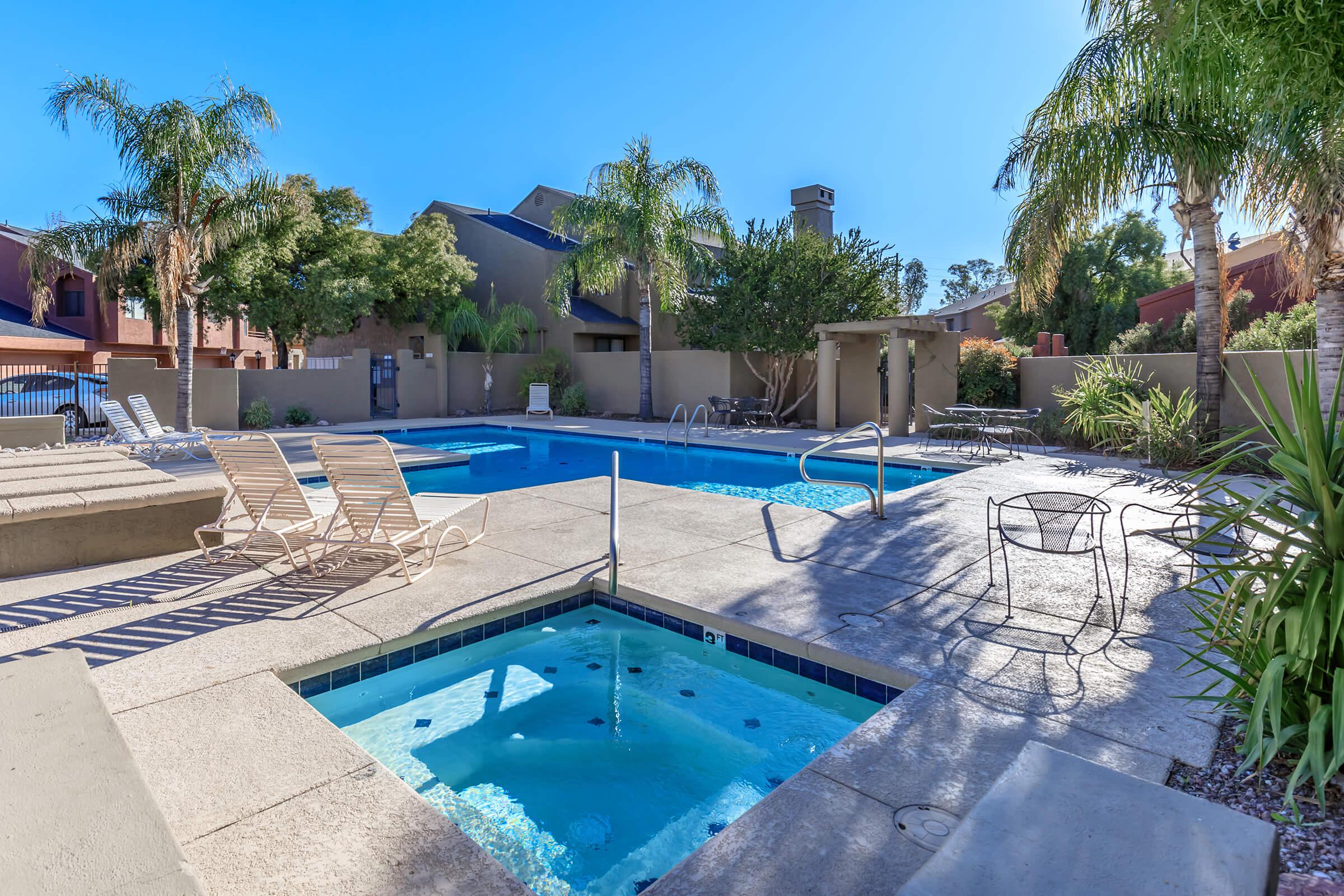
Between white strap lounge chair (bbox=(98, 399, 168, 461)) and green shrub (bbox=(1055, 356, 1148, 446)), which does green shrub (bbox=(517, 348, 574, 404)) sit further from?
green shrub (bbox=(1055, 356, 1148, 446))

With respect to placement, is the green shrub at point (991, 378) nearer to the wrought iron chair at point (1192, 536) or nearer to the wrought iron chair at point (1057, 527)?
the wrought iron chair at point (1192, 536)

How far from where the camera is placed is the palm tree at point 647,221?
18.9m

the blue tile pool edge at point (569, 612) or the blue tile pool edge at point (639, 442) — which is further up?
the blue tile pool edge at point (639, 442)

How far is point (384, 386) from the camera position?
22922 millimetres

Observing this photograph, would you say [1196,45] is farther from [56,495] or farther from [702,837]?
[56,495]

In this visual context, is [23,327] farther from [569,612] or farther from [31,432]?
[569,612]

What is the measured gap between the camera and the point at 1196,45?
4977 millimetres

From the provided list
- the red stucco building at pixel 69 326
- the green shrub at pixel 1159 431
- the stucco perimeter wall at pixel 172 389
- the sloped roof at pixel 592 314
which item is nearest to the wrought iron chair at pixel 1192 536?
the green shrub at pixel 1159 431

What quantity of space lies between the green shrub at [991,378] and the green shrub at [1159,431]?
432 cm

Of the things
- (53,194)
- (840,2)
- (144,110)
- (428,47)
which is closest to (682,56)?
(840,2)

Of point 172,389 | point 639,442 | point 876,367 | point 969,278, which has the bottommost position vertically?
point 639,442

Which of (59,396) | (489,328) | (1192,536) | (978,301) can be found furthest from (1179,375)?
(978,301)

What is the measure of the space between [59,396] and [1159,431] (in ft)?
69.8

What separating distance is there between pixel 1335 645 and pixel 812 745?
2055mm
